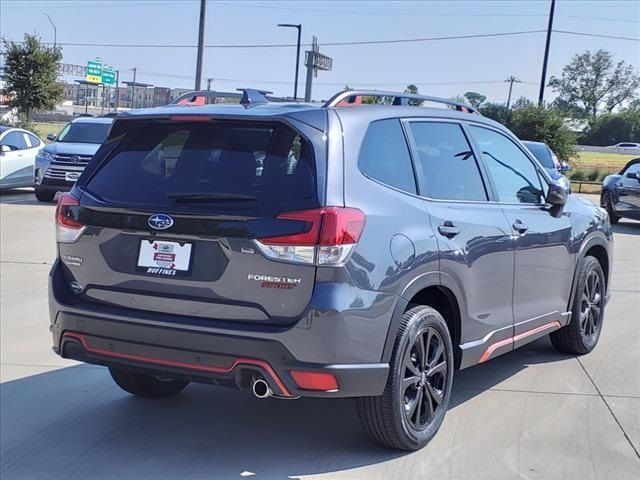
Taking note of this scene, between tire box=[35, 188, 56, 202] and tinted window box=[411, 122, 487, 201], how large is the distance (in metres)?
13.4

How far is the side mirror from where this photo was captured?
17.9 feet

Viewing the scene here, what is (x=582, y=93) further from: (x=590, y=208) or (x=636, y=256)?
(x=590, y=208)

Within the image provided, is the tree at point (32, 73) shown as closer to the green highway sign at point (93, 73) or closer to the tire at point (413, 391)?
the tire at point (413, 391)

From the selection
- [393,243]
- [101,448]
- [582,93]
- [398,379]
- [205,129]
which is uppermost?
[582,93]

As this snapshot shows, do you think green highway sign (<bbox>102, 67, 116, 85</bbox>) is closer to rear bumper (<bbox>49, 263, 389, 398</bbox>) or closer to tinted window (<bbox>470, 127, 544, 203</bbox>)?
tinted window (<bbox>470, 127, 544, 203</bbox>)

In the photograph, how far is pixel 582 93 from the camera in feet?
325

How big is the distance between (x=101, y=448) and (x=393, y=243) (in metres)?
2.01

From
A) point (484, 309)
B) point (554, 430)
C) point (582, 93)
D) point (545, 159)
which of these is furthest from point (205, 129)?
point (582, 93)

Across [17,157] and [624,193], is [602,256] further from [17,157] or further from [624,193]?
[17,157]

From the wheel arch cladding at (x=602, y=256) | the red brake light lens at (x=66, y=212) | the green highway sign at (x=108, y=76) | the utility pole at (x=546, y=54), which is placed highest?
the green highway sign at (x=108, y=76)

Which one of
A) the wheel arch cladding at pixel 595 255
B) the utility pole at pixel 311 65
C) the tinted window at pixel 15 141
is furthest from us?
the tinted window at pixel 15 141

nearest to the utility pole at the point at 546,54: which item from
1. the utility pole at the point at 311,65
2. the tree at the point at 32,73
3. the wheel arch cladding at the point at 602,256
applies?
the utility pole at the point at 311,65

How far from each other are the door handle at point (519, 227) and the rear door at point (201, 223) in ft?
6.13

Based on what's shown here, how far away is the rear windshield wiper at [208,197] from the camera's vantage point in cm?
377
